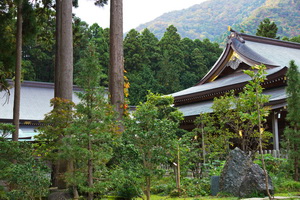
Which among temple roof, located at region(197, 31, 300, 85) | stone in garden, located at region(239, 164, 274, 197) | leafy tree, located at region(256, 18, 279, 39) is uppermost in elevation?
leafy tree, located at region(256, 18, 279, 39)

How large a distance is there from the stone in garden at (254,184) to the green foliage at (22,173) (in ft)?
15.5

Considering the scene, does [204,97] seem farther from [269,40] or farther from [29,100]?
[29,100]

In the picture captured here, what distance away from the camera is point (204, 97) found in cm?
1952

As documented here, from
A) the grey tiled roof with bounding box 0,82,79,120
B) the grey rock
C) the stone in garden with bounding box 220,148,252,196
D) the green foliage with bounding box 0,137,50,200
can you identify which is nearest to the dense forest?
the grey tiled roof with bounding box 0,82,79,120

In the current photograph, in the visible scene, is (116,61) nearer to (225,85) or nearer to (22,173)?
(22,173)

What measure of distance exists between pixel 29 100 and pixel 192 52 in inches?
909

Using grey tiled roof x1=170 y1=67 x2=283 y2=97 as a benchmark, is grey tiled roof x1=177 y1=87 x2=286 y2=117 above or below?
below

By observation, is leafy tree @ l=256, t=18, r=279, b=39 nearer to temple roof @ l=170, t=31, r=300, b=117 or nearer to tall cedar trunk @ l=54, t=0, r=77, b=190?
temple roof @ l=170, t=31, r=300, b=117

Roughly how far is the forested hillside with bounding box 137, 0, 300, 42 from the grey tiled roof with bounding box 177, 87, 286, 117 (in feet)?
180

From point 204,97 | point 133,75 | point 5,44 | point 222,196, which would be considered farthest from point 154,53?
point 222,196

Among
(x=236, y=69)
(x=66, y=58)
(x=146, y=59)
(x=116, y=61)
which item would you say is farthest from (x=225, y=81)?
(x=146, y=59)

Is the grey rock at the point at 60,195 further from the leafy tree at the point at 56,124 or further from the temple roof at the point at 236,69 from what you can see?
the temple roof at the point at 236,69

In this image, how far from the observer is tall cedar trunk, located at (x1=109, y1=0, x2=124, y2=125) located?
11344mm

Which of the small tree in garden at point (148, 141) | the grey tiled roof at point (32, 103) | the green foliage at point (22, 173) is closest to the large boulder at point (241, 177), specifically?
the small tree in garden at point (148, 141)
